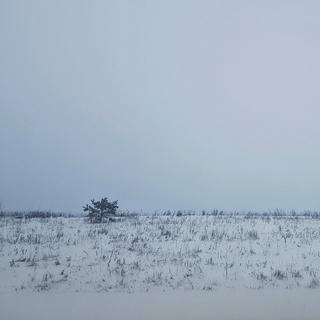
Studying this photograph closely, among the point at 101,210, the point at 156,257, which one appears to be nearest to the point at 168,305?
the point at 156,257

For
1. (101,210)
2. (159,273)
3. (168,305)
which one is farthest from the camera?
(101,210)

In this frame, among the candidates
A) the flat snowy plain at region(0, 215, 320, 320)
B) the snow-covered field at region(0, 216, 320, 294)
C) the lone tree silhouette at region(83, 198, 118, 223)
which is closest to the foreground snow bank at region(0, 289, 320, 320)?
the flat snowy plain at region(0, 215, 320, 320)

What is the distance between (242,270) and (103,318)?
4650 millimetres

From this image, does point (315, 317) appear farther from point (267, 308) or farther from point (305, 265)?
point (305, 265)

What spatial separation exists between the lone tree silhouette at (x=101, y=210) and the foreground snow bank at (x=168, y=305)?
11655mm

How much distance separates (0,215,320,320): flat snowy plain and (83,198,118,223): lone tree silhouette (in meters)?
3.68

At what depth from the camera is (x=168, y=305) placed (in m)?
9.42

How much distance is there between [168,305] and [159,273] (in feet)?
6.56

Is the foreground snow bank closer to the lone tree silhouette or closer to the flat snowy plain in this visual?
the flat snowy plain

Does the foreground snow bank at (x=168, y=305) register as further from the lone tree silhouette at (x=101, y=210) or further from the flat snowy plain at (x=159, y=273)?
the lone tree silhouette at (x=101, y=210)

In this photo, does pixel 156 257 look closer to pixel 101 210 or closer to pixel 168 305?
pixel 168 305

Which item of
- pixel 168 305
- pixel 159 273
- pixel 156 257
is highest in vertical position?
pixel 156 257

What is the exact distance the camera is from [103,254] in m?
13.3

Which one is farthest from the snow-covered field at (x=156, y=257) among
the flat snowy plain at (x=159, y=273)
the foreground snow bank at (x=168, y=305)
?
the foreground snow bank at (x=168, y=305)
